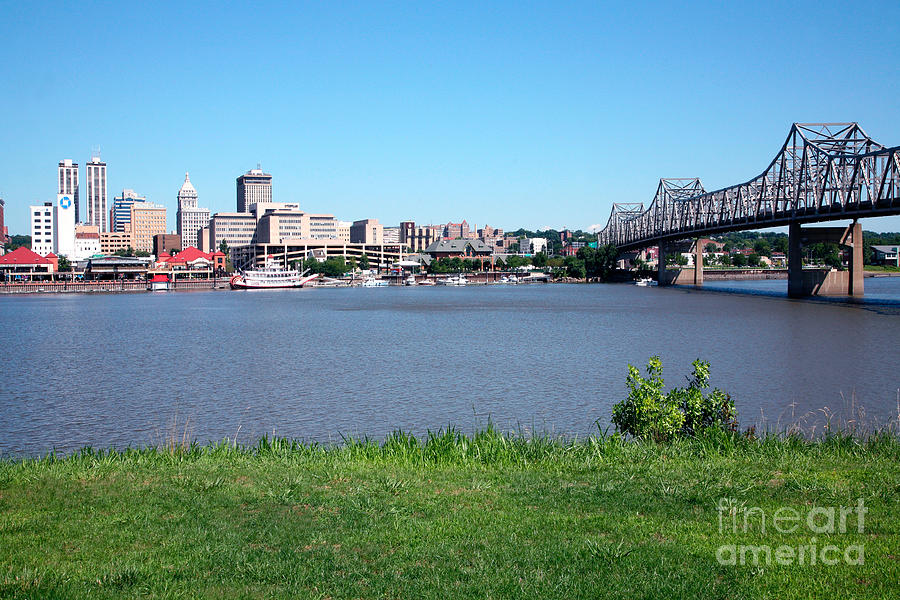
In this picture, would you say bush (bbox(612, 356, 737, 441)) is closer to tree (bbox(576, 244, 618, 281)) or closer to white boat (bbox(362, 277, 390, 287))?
white boat (bbox(362, 277, 390, 287))

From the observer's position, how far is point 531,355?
37969mm

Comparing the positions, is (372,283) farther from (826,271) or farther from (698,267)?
(826,271)

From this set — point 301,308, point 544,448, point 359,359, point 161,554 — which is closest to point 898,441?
point 544,448

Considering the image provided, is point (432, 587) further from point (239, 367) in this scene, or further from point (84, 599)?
point (239, 367)

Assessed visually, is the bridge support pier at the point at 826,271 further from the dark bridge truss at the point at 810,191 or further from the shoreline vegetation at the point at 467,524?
the shoreline vegetation at the point at 467,524

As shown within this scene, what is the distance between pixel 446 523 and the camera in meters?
9.10

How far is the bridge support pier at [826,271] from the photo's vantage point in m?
82.4

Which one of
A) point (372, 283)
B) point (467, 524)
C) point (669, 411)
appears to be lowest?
point (372, 283)

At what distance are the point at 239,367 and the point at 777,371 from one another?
22.0 metres

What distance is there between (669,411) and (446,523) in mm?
6654

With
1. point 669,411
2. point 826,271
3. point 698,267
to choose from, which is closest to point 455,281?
point 698,267

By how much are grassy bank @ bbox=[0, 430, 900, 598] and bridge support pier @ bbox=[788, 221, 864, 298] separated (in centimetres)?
7650

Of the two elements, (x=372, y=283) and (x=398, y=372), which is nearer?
(x=398, y=372)

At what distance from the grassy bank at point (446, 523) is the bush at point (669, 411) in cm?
95
